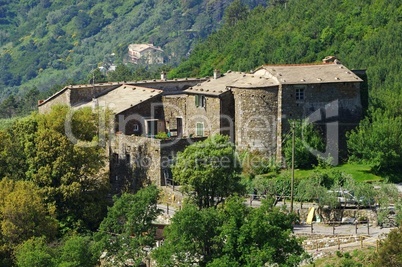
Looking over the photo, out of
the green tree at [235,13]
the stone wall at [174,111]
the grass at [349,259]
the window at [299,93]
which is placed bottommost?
the grass at [349,259]

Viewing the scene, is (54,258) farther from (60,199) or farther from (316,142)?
(316,142)

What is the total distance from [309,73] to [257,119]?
4050 mm

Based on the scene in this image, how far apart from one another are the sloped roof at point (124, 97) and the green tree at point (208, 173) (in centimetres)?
1112

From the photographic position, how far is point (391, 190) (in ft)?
186

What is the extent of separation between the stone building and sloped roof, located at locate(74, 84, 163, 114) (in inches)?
35.4

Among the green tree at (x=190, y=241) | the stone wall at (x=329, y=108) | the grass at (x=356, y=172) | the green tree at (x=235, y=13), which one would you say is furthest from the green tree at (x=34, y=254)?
the green tree at (x=235, y=13)

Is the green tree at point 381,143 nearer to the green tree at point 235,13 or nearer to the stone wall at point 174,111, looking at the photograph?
the stone wall at point 174,111

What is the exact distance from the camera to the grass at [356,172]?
198 feet

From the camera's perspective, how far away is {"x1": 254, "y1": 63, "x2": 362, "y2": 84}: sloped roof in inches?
2498

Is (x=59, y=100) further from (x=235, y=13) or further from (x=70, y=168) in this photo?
(x=235, y=13)

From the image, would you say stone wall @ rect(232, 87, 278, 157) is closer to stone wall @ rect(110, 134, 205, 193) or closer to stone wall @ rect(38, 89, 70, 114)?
stone wall @ rect(110, 134, 205, 193)

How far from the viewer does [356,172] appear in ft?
201

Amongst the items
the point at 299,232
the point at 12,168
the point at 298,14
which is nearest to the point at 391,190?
the point at 299,232

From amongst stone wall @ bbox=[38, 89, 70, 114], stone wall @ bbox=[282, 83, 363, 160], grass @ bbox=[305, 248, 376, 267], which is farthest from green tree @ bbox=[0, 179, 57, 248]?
stone wall @ bbox=[38, 89, 70, 114]
